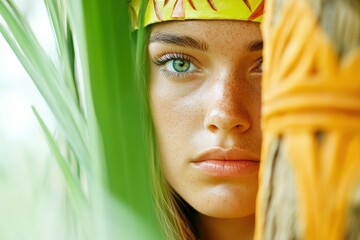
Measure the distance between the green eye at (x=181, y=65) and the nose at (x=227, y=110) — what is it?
0.08m

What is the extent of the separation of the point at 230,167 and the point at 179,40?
0.18 meters

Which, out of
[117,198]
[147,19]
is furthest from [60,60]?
[117,198]

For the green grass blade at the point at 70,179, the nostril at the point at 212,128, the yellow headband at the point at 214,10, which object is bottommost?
the green grass blade at the point at 70,179

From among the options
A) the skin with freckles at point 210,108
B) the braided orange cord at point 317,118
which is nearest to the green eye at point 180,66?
the skin with freckles at point 210,108

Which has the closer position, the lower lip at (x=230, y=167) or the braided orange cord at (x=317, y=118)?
the braided orange cord at (x=317, y=118)

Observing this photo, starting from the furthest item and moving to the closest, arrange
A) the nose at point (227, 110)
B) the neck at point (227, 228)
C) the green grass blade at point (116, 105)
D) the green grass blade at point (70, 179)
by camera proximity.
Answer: the neck at point (227, 228) → the nose at point (227, 110) → the green grass blade at point (70, 179) → the green grass blade at point (116, 105)

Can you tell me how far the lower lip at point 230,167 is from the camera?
882 mm

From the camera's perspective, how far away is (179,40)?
908mm

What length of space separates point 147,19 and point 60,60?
0.17 metres

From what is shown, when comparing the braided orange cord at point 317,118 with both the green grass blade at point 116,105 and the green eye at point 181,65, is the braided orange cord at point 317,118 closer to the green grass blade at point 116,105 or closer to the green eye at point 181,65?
the green grass blade at point 116,105

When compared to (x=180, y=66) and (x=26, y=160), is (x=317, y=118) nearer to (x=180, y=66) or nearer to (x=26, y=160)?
(x=180, y=66)

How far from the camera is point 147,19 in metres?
0.93

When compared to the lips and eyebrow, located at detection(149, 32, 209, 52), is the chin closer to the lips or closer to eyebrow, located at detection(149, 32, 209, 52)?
the lips

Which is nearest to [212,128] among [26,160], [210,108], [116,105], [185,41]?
[210,108]
